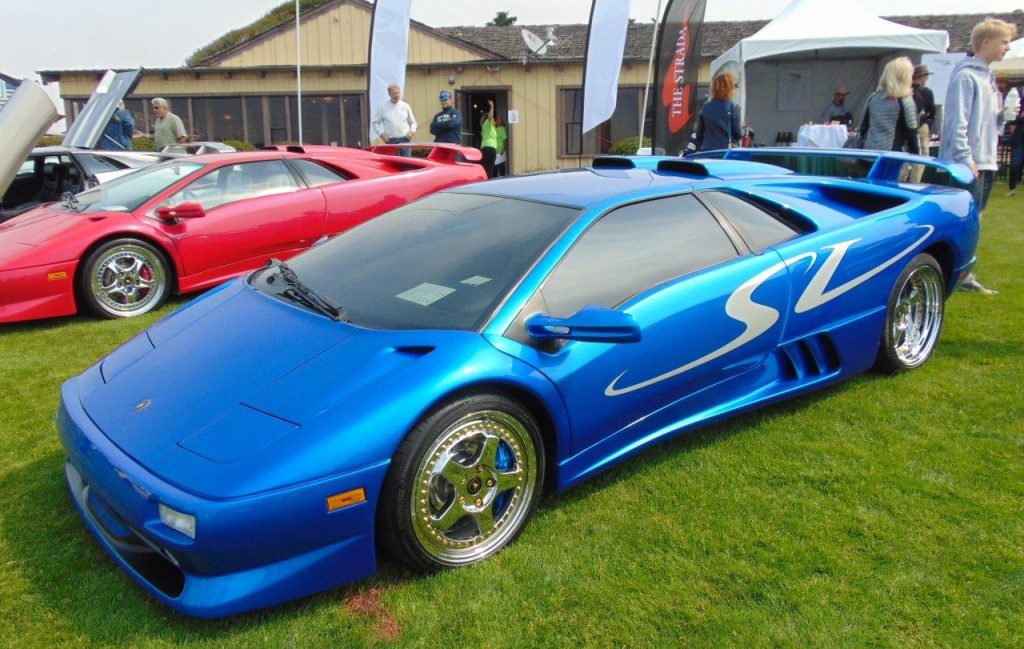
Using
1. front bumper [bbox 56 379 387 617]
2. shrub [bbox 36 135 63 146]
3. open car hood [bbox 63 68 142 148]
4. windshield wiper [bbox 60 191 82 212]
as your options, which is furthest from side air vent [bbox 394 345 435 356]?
shrub [bbox 36 135 63 146]

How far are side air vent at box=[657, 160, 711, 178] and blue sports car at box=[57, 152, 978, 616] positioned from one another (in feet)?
0.05

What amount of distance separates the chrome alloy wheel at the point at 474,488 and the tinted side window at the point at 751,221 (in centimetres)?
141

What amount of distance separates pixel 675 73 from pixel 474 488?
9.66 metres

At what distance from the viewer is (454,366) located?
2330mm

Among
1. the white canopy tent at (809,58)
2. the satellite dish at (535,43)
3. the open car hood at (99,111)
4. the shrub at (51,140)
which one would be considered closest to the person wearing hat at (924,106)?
the white canopy tent at (809,58)

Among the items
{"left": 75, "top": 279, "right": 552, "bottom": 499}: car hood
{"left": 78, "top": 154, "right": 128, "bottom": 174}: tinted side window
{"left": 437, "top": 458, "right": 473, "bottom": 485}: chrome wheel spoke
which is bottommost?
{"left": 437, "top": 458, "right": 473, "bottom": 485}: chrome wheel spoke

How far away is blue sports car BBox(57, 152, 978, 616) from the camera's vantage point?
6.90 feet

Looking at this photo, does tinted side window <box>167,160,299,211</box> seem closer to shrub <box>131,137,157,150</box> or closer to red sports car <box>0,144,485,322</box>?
red sports car <box>0,144,485,322</box>

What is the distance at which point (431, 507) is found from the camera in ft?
7.64

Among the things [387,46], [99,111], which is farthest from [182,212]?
[387,46]

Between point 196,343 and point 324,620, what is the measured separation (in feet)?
3.59

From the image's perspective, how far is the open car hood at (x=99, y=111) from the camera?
398 inches

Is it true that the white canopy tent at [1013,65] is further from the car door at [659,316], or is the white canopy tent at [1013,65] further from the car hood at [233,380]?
the car hood at [233,380]

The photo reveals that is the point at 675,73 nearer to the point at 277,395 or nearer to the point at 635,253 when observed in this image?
the point at 635,253
